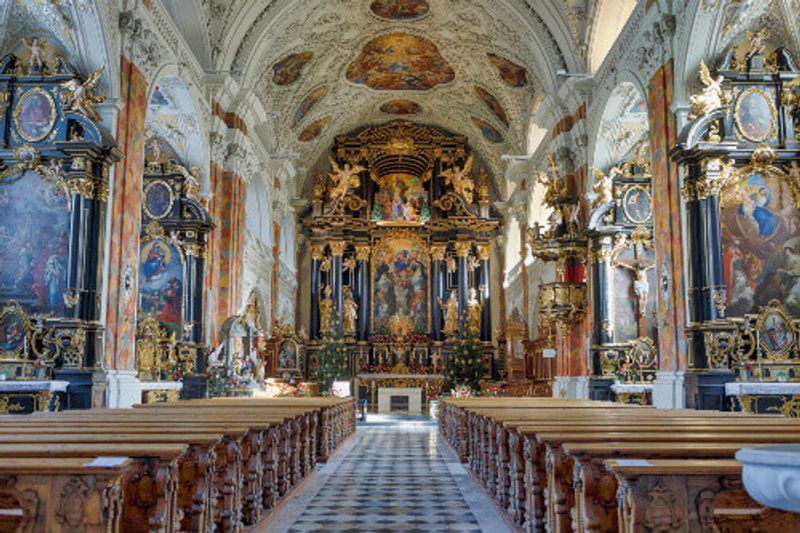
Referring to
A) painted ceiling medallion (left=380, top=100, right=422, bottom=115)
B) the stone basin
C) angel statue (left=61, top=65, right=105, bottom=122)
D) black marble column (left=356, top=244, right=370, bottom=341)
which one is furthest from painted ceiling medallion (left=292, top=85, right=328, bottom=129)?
the stone basin

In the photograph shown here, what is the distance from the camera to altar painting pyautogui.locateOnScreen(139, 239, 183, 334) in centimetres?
1448

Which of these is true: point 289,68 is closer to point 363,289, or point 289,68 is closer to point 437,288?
point 363,289

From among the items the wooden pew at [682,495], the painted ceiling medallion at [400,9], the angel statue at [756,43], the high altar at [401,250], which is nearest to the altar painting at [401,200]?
the high altar at [401,250]

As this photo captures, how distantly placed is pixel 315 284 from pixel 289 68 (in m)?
8.55

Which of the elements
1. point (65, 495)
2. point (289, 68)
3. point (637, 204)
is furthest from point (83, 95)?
point (289, 68)

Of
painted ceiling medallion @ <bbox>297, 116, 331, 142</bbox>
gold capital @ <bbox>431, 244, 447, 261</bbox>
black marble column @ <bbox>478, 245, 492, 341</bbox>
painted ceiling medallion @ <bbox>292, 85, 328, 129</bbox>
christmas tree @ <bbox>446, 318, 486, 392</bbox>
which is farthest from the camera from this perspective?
gold capital @ <bbox>431, 244, 447, 261</bbox>

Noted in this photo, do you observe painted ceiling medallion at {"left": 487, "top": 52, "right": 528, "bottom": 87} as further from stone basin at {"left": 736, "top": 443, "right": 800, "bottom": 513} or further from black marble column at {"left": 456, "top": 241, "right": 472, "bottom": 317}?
stone basin at {"left": 736, "top": 443, "right": 800, "bottom": 513}

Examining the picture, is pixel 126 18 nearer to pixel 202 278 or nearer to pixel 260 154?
pixel 202 278

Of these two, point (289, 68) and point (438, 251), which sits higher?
point (289, 68)

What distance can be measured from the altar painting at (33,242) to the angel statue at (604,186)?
29.3ft

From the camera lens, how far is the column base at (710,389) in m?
9.66

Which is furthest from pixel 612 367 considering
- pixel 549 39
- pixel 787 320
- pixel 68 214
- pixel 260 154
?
pixel 260 154

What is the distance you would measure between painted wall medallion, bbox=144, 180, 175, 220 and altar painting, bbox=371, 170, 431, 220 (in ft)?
45.3

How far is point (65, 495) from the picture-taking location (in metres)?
2.91
